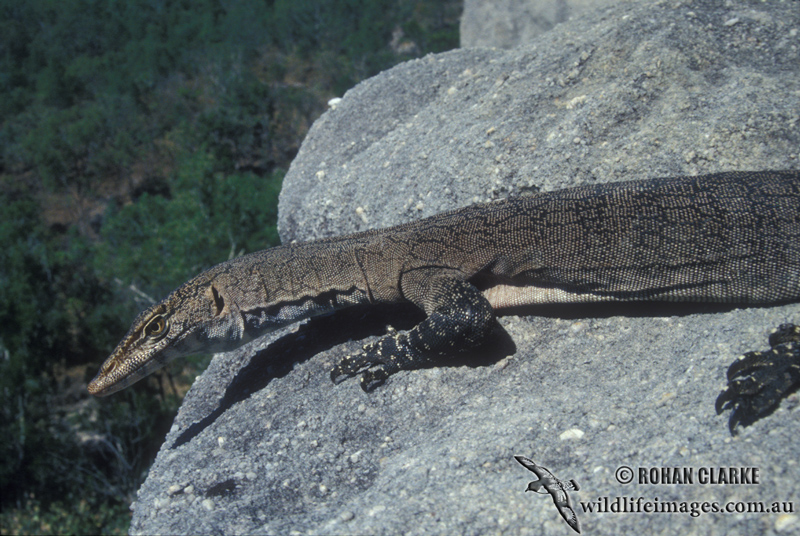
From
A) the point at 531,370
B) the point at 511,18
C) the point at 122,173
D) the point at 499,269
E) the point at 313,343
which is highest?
the point at 511,18

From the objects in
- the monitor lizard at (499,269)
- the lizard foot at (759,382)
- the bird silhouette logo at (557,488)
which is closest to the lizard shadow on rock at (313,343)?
the monitor lizard at (499,269)

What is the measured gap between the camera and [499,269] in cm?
478

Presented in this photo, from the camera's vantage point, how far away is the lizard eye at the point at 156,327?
4758mm

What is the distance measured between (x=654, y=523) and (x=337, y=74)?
159ft

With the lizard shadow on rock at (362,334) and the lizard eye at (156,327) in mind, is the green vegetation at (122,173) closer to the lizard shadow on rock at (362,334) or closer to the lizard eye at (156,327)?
the lizard shadow on rock at (362,334)

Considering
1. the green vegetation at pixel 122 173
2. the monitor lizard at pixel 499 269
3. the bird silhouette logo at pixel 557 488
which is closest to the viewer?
the bird silhouette logo at pixel 557 488

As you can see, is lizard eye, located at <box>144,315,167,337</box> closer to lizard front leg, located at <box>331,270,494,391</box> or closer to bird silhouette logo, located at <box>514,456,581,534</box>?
lizard front leg, located at <box>331,270,494,391</box>

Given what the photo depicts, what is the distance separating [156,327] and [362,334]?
1.79m

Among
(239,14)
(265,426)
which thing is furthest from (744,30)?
(239,14)

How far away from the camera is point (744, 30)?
6527 mm

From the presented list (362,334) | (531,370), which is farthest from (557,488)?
(362,334)

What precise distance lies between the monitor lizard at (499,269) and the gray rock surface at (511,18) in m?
9.37

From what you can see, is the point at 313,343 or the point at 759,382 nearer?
the point at 759,382

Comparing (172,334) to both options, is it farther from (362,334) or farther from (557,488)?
(557,488)
